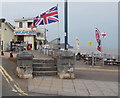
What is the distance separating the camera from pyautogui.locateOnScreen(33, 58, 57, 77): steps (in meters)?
8.94

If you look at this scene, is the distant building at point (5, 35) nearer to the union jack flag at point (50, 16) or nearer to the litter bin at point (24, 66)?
the union jack flag at point (50, 16)

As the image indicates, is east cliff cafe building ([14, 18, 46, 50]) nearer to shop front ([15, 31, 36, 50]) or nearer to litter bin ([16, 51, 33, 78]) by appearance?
shop front ([15, 31, 36, 50])

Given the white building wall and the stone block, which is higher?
the white building wall

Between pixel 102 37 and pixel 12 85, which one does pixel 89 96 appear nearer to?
pixel 12 85

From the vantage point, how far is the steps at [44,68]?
894 centimetres

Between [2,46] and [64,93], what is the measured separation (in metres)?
24.6

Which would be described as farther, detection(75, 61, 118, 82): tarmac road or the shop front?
the shop front

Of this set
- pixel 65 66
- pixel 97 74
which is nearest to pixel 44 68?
pixel 65 66

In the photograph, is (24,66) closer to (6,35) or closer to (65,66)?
(65,66)

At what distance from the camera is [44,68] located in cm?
927

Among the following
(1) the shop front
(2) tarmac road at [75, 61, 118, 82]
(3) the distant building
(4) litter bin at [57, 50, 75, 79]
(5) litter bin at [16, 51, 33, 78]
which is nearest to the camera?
(5) litter bin at [16, 51, 33, 78]

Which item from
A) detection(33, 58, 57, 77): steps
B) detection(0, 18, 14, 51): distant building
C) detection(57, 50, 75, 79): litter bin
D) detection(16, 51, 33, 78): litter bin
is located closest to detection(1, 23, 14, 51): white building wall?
detection(0, 18, 14, 51): distant building

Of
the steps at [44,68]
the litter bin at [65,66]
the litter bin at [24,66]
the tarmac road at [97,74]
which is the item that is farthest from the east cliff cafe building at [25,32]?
the litter bin at [65,66]

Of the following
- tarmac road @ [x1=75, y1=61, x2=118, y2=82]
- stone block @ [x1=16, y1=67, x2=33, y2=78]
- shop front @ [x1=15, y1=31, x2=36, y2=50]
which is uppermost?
shop front @ [x1=15, y1=31, x2=36, y2=50]
